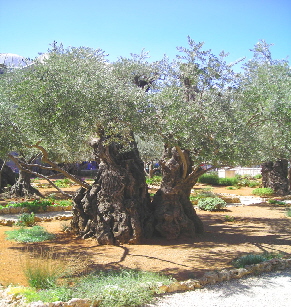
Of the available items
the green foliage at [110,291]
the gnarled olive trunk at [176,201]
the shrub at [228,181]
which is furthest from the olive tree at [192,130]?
the shrub at [228,181]

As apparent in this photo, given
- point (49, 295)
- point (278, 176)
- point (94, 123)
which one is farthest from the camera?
point (278, 176)

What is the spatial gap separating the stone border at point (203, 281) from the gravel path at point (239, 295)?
11 cm

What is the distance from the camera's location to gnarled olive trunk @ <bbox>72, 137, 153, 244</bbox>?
8641mm

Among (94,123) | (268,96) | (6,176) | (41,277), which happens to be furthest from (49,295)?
(6,176)

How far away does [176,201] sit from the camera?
31.4 feet

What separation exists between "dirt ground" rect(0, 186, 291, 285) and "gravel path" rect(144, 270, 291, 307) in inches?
28.9

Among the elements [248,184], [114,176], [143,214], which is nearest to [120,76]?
[114,176]

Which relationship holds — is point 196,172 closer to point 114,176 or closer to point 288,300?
point 114,176

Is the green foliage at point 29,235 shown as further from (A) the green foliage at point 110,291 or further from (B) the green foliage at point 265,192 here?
(B) the green foliage at point 265,192

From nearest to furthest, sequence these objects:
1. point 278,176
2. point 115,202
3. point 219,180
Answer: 1. point 115,202
2. point 278,176
3. point 219,180

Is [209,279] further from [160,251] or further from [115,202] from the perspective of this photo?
[115,202]

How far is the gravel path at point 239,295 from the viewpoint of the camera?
4.89 metres

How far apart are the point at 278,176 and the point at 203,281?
58.6 feet

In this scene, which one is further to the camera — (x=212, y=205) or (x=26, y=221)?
(x=212, y=205)
